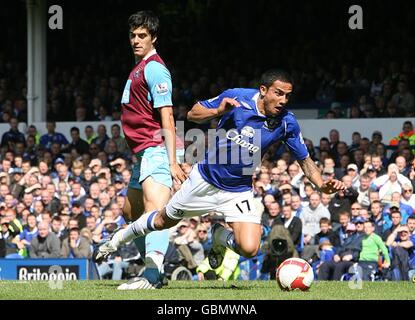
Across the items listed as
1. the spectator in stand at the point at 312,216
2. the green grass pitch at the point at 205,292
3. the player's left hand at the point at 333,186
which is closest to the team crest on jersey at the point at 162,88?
the player's left hand at the point at 333,186

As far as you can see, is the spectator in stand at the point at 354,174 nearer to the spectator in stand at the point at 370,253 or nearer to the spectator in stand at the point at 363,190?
the spectator in stand at the point at 363,190

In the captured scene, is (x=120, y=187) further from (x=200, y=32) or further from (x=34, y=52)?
(x=200, y=32)

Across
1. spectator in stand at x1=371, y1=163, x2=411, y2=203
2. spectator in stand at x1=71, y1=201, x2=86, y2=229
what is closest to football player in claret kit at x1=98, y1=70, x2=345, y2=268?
spectator in stand at x1=371, y1=163, x2=411, y2=203

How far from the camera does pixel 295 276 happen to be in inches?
362

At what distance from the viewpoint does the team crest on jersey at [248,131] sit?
360 inches

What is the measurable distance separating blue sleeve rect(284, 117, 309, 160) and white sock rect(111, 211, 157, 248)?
4.47 feet

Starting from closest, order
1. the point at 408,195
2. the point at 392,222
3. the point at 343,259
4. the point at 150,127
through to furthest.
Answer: the point at 150,127
the point at 343,259
the point at 392,222
the point at 408,195

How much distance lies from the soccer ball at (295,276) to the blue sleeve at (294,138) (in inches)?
38.6

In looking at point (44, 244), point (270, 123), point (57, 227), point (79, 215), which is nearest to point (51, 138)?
point (79, 215)

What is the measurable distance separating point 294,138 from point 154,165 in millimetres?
1318

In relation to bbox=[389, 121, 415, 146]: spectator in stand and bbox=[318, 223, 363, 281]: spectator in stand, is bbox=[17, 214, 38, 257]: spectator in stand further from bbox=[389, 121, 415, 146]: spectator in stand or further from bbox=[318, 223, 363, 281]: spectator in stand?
bbox=[389, 121, 415, 146]: spectator in stand

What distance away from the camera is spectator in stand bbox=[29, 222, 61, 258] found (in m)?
17.5

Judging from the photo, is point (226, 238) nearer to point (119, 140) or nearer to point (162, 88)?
point (162, 88)
